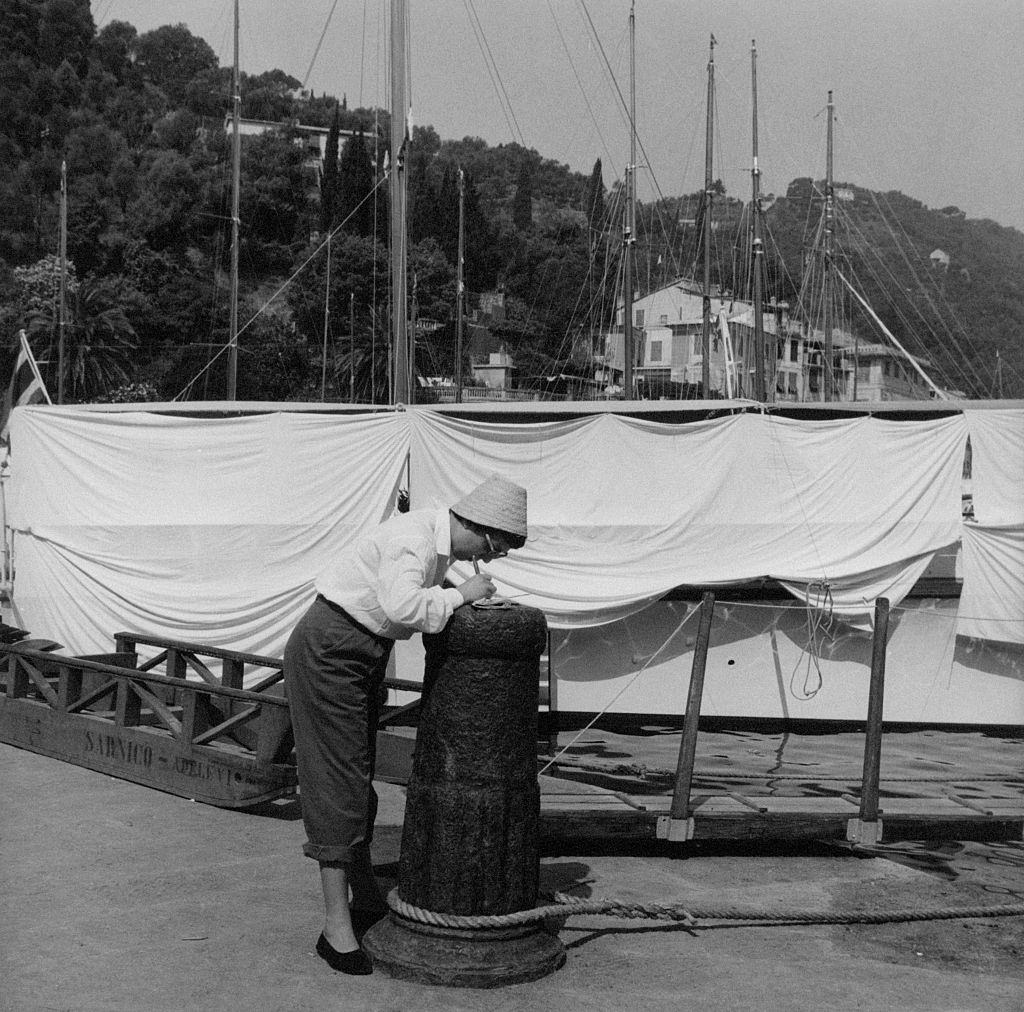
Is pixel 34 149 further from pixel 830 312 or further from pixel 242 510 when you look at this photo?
pixel 242 510

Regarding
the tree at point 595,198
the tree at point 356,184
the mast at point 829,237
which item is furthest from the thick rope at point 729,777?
the tree at point 356,184

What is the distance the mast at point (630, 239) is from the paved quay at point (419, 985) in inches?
1079

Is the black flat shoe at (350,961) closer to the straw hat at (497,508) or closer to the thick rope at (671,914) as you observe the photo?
the thick rope at (671,914)

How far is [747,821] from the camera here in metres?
6.80

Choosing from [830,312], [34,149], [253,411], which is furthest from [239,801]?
[34,149]

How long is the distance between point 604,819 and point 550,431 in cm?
575

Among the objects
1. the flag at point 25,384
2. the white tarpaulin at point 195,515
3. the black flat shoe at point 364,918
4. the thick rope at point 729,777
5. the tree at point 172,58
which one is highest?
the tree at point 172,58

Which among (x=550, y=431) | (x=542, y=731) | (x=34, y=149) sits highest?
(x=34, y=149)

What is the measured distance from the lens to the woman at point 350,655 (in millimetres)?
4938

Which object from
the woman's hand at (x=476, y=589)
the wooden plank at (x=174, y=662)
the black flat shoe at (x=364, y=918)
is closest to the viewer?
the woman's hand at (x=476, y=589)

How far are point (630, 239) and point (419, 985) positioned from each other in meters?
36.9

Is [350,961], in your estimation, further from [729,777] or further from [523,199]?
[523,199]

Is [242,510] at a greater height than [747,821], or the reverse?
[242,510]

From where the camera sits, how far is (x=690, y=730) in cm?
722
